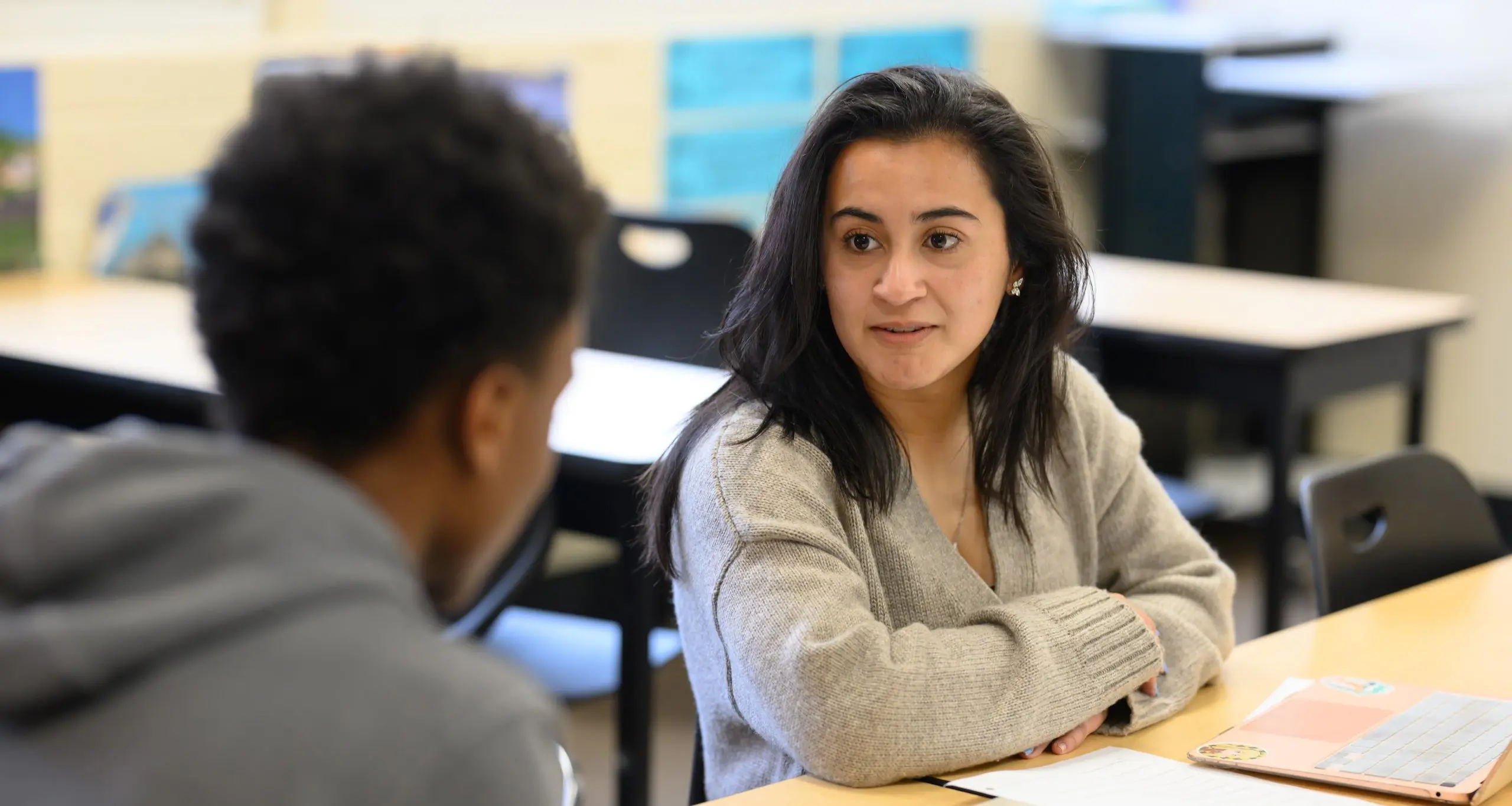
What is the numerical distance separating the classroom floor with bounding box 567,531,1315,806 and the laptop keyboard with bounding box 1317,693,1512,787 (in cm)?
115

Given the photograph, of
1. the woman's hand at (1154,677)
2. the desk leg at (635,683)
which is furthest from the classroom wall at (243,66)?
the woman's hand at (1154,677)

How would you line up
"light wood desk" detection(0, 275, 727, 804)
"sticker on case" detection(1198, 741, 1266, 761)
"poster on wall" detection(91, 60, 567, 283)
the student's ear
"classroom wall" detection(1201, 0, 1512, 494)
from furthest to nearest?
1. "classroom wall" detection(1201, 0, 1512, 494)
2. "poster on wall" detection(91, 60, 567, 283)
3. "light wood desk" detection(0, 275, 727, 804)
4. "sticker on case" detection(1198, 741, 1266, 761)
5. the student's ear

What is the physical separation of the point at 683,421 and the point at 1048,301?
345 mm

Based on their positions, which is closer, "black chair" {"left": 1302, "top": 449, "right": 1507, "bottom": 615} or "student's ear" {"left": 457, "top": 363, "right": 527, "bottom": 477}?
"student's ear" {"left": 457, "top": 363, "right": 527, "bottom": 477}

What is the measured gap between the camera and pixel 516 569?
7.56 ft

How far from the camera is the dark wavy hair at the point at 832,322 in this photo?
4.87ft

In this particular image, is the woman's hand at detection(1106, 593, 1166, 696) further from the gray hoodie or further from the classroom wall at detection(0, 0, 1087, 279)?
the classroom wall at detection(0, 0, 1087, 279)

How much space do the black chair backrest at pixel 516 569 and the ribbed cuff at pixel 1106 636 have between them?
99 centimetres

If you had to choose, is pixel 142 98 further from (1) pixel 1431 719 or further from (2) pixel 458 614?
(1) pixel 1431 719

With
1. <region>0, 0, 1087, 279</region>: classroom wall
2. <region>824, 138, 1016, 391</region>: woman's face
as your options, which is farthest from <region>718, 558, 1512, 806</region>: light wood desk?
<region>0, 0, 1087, 279</region>: classroom wall

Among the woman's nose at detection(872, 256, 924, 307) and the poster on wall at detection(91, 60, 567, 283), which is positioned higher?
the woman's nose at detection(872, 256, 924, 307)

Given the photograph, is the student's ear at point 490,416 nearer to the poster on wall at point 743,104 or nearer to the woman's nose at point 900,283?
the woman's nose at point 900,283

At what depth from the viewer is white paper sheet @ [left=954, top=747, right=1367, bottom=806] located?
49.5 inches

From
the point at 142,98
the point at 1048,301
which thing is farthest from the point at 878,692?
Result: the point at 142,98
